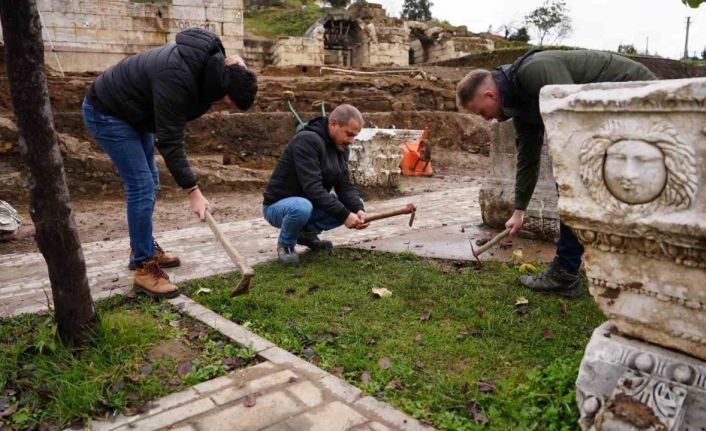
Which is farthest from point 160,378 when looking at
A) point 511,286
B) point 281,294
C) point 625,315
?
point 511,286

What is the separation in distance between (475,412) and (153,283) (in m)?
2.58

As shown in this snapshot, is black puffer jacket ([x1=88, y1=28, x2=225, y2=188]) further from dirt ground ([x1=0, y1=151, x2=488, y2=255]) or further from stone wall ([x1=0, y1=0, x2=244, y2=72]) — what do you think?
stone wall ([x1=0, y1=0, x2=244, y2=72])

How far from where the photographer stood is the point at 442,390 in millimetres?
2459

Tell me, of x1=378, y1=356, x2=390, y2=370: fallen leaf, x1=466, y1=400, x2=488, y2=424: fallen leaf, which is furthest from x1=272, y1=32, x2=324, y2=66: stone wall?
x1=466, y1=400, x2=488, y2=424: fallen leaf

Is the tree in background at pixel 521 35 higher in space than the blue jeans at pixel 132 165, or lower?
higher

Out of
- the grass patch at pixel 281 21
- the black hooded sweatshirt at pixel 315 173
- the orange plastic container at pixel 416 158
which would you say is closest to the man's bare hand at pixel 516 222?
the black hooded sweatshirt at pixel 315 173

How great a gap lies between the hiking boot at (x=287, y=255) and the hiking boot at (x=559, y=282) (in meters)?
2.06

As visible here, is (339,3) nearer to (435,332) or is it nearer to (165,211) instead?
(165,211)

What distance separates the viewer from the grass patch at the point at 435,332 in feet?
7.68

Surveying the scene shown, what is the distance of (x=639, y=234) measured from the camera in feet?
6.33

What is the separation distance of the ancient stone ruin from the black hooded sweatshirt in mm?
2456

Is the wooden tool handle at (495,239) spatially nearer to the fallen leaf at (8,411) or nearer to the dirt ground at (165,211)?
the fallen leaf at (8,411)

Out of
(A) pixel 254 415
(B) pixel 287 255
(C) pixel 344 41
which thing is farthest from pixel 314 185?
(C) pixel 344 41

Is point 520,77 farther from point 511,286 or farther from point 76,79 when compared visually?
point 76,79
